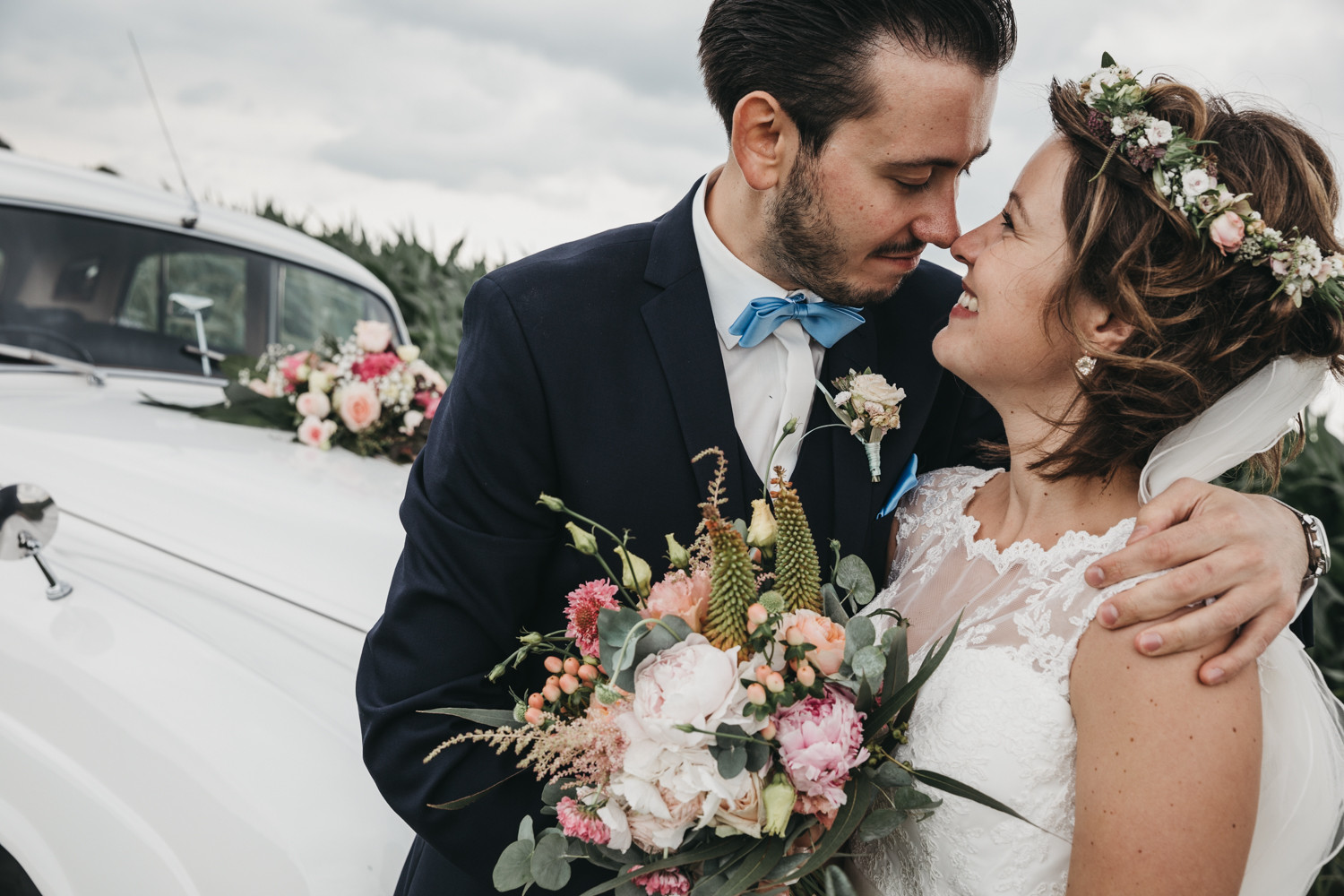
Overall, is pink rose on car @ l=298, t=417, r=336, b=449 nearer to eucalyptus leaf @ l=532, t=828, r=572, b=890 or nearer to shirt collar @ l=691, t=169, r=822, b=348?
shirt collar @ l=691, t=169, r=822, b=348

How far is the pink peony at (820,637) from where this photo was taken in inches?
55.6

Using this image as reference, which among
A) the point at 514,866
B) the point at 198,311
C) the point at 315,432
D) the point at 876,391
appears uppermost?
the point at 876,391

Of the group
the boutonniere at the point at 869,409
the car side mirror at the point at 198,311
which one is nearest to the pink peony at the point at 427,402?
the car side mirror at the point at 198,311

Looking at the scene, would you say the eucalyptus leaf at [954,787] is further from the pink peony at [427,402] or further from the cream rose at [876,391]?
the pink peony at [427,402]

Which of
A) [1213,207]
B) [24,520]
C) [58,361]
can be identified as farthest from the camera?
[58,361]

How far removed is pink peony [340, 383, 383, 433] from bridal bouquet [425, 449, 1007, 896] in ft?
6.64

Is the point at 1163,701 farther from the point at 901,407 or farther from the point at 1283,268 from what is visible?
the point at 901,407

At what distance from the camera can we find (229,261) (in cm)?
377

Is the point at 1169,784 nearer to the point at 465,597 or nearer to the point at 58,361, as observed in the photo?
the point at 465,597

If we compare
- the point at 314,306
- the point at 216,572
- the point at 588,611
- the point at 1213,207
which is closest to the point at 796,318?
the point at 1213,207

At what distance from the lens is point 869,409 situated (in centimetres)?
201

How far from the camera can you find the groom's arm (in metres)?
1.77

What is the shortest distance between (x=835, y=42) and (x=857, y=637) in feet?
4.37

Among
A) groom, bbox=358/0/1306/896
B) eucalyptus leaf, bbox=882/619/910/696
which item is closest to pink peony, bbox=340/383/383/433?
groom, bbox=358/0/1306/896
